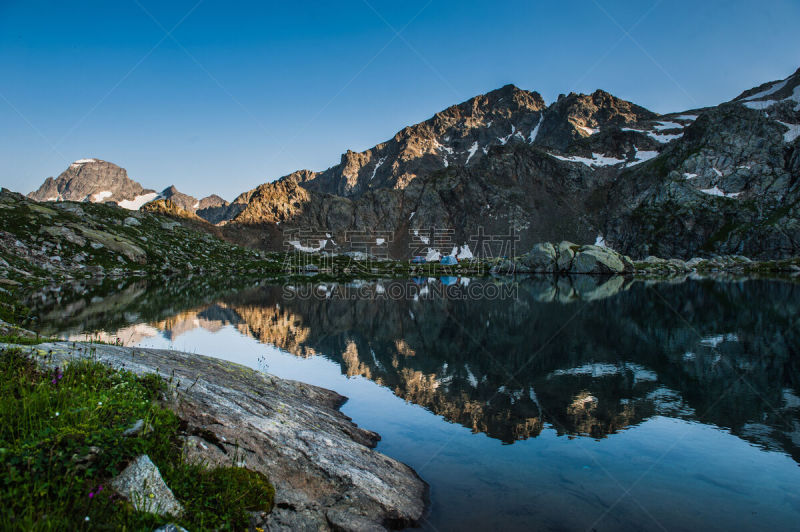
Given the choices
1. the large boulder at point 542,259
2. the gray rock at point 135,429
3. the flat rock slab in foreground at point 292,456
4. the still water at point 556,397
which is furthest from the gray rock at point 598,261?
the gray rock at point 135,429

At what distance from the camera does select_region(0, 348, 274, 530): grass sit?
5.23 m

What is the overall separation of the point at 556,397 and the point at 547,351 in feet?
32.7

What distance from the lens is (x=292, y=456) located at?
9414 millimetres

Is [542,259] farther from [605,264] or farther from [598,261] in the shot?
[605,264]

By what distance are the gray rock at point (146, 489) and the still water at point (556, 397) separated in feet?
20.4

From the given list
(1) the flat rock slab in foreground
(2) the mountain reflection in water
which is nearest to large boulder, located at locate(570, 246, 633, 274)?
(2) the mountain reflection in water

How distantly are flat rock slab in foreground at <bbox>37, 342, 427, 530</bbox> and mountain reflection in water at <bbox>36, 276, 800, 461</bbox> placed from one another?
6321 millimetres

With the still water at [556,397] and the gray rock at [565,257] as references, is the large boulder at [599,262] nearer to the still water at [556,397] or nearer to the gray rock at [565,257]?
the gray rock at [565,257]

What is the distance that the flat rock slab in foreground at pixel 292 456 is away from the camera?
8250 mm

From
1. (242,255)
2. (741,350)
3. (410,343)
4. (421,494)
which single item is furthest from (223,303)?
(242,255)

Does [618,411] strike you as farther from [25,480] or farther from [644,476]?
[25,480]

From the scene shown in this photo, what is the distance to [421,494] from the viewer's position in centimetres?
1093

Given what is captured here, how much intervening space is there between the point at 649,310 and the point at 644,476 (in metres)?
42.8

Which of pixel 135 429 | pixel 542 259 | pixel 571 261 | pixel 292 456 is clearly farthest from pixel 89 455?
pixel 542 259
